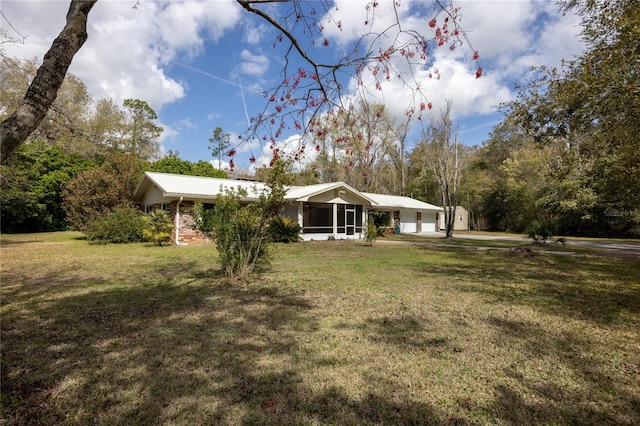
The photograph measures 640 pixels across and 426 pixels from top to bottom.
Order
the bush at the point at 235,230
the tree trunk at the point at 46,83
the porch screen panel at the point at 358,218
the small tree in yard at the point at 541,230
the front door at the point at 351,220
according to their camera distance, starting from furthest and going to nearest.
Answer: the porch screen panel at the point at 358,218 → the front door at the point at 351,220 → the small tree in yard at the point at 541,230 → the bush at the point at 235,230 → the tree trunk at the point at 46,83

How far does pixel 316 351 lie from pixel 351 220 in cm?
1864

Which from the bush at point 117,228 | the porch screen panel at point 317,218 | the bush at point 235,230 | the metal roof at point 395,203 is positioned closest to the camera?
the bush at point 235,230

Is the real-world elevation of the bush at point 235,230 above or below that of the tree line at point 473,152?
below

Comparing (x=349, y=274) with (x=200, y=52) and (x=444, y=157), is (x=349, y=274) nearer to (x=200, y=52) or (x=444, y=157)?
(x=200, y=52)

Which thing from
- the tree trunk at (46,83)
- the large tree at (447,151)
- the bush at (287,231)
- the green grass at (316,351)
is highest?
the large tree at (447,151)

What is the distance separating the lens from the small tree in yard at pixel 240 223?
23.3 ft

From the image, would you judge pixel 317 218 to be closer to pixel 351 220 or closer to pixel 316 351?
pixel 351 220

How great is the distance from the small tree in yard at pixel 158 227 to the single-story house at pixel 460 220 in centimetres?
2847

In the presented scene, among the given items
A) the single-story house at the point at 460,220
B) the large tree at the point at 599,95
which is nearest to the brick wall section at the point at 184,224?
the large tree at the point at 599,95

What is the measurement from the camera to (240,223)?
23.4 ft

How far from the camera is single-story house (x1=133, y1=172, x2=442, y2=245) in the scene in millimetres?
16234

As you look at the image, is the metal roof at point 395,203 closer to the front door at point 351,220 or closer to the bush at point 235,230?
the front door at point 351,220

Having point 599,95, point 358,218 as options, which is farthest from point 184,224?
point 599,95

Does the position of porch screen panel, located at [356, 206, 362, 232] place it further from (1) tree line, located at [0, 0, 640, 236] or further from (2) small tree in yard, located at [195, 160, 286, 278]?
(2) small tree in yard, located at [195, 160, 286, 278]
